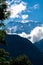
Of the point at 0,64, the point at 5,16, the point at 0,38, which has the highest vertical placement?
the point at 5,16

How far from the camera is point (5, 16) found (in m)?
29.9

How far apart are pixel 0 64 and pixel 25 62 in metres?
9.04

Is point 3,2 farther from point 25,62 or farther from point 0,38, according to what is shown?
point 25,62

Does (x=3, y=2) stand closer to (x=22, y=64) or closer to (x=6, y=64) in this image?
(x=6, y=64)

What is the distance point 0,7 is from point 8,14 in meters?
1.35

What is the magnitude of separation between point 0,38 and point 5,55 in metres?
1.69

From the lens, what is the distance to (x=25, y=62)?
122 feet

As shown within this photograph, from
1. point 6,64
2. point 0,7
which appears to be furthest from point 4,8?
point 6,64

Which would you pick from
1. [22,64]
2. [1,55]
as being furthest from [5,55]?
[22,64]

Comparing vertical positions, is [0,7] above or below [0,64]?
above

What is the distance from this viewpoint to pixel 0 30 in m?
29.4

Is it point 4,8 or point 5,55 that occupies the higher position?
point 4,8

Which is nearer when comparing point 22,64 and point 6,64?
point 6,64

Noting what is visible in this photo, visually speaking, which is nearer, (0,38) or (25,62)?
(0,38)
